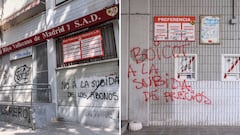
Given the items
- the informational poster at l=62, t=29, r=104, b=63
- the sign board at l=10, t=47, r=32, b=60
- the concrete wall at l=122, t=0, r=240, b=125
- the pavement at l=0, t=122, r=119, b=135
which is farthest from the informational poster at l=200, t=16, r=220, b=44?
the sign board at l=10, t=47, r=32, b=60

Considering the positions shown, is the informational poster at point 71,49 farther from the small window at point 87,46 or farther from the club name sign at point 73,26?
the club name sign at point 73,26

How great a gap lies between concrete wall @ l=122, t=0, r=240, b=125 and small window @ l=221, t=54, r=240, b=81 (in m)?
0.10

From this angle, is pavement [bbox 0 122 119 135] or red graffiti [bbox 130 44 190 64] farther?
red graffiti [bbox 130 44 190 64]

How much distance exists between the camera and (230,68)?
7.00 m

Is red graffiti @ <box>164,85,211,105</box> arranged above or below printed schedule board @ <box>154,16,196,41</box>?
below

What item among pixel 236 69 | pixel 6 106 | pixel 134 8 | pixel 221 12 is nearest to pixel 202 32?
pixel 221 12

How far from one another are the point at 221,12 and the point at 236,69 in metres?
1.51

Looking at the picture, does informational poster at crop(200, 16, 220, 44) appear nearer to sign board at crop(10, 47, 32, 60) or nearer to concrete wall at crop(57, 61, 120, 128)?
concrete wall at crop(57, 61, 120, 128)

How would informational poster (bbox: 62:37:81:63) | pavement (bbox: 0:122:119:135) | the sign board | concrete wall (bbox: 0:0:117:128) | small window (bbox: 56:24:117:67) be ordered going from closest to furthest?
pavement (bbox: 0:122:119:135) < concrete wall (bbox: 0:0:117:128) < small window (bbox: 56:24:117:67) < informational poster (bbox: 62:37:81:63) < the sign board

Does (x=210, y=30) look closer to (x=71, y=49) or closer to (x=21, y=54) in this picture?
(x=71, y=49)

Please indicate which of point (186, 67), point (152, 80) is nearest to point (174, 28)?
point (186, 67)

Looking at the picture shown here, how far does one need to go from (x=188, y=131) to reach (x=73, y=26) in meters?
4.44

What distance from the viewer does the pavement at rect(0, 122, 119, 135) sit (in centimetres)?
693

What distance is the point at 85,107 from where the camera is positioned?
26.1ft
